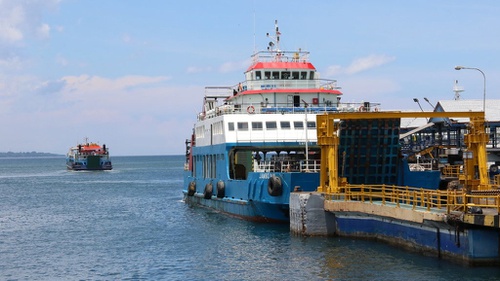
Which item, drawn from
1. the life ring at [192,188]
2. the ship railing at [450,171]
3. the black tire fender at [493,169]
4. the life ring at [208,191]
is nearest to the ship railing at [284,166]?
the life ring at [208,191]

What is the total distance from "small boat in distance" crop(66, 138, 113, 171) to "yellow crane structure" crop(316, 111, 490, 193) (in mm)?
118794

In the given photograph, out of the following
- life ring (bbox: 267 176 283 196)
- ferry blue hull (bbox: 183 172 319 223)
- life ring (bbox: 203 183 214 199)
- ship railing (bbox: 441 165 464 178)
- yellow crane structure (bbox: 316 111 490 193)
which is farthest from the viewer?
life ring (bbox: 203 183 214 199)

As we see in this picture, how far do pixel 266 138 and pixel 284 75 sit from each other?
6.79 m

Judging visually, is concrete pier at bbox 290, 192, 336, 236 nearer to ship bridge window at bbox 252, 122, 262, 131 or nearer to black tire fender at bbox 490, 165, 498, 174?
ship bridge window at bbox 252, 122, 262, 131

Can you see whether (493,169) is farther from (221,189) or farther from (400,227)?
(400,227)

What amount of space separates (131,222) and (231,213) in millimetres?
5784

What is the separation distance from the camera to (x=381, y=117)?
32688 mm

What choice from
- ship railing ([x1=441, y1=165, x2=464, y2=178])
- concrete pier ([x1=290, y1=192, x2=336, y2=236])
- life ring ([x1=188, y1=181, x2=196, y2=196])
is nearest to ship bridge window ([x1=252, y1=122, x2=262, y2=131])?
concrete pier ([x1=290, y1=192, x2=336, y2=236])

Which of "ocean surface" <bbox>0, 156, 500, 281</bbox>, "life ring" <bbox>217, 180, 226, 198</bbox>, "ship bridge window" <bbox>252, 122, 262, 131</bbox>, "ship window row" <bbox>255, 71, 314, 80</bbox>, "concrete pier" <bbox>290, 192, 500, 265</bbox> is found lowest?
"ocean surface" <bbox>0, 156, 500, 281</bbox>

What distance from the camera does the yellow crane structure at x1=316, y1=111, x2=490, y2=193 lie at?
32.2 metres

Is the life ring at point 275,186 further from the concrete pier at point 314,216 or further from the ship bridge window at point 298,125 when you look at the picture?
the ship bridge window at point 298,125

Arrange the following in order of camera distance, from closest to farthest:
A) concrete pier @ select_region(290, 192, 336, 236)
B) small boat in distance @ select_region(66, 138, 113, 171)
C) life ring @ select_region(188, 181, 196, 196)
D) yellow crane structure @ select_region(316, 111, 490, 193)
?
concrete pier @ select_region(290, 192, 336, 236), yellow crane structure @ select_region(316, 111, 490, 193), life ring @ select_region(188, 181, 196, 196), small boat in distance @ select_region(66, 138, 113, 171)

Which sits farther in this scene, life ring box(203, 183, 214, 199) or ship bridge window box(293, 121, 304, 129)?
life ring box(203, 183, 214, 199)

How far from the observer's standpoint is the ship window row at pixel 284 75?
46.9 meters
